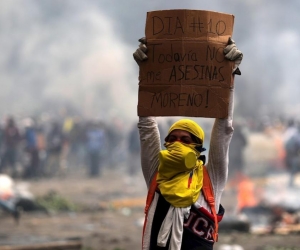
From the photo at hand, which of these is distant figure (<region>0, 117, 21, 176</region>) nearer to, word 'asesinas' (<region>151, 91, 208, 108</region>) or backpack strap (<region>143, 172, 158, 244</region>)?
word 'asesinas' (<region>151, 91, 208, 108</region>)

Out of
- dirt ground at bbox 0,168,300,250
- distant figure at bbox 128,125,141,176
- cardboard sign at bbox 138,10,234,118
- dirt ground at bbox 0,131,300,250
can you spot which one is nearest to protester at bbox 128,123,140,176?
distant figure at bbox 128,125,141,176

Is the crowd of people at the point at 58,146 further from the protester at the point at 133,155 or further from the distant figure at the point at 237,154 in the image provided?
the distant figure at the point at 237,154

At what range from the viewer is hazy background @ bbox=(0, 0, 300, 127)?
66.0 ft

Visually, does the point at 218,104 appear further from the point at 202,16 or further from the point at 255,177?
the point at 255,177

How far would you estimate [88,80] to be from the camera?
2211cm

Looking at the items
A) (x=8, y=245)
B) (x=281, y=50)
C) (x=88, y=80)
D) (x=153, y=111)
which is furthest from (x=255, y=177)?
(x=153, y=111)

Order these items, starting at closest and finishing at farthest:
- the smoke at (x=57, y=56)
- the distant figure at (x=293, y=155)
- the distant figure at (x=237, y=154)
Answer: the distant figure at (x=293, y=155) < the distant figure at (x=237, y=154) < the smoke at (x=57, y=56)

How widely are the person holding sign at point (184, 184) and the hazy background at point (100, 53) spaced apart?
53.0 ft

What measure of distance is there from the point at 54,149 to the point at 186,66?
16.3 metres

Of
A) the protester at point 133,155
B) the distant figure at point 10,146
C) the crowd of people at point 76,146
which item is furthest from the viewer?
the protester at point 133,155

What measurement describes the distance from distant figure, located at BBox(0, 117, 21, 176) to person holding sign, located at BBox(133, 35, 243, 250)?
49.9 feet

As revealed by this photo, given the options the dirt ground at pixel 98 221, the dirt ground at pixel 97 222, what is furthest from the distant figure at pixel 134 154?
the dirt ground at pixel 97 222

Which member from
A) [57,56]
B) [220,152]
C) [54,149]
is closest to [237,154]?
[54,149]

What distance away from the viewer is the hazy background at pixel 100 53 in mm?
20109
